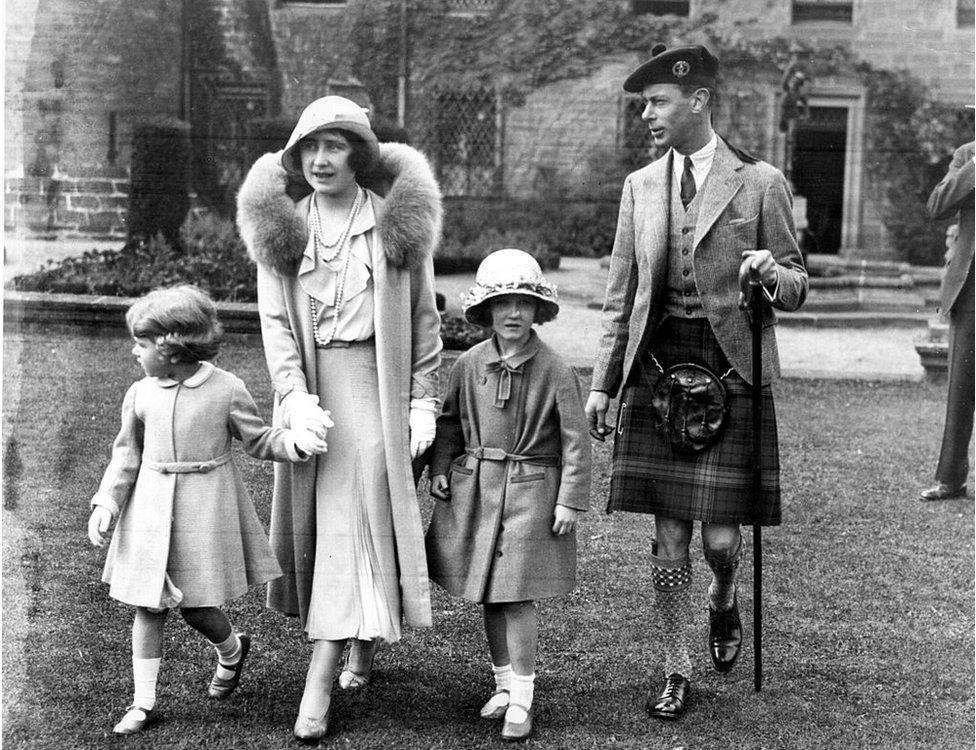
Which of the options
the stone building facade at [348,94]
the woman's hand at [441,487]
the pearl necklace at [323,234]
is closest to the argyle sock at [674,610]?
the woman's hand at [441,487]

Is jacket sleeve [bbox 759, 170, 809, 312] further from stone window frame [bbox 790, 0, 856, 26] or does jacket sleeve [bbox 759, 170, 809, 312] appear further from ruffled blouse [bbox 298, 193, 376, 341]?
stone window frame [bbox 790, 0, 856, 26]

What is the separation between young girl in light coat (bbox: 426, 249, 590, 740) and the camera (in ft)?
12.2

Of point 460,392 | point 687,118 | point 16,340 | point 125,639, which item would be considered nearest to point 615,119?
point 687,118

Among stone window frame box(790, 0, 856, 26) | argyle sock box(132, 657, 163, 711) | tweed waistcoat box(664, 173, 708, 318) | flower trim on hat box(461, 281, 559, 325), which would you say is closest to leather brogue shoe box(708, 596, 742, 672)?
tweed waistcoat box(664, 173, 708, 318)

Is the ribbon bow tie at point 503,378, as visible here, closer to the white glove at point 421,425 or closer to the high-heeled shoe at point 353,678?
the white glove at point 421,425

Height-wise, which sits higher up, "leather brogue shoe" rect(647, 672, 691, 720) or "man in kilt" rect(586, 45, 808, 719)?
"man in kilt" rect(586, 45, 808, 719)

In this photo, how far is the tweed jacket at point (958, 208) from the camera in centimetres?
557

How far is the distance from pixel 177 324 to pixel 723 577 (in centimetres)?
204

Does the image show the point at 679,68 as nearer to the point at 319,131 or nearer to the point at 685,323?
the point at 685,323

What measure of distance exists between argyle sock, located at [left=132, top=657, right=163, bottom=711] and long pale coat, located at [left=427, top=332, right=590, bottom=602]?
0.94 metres

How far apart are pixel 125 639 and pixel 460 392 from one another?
1528mm

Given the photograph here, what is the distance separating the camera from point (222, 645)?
12.6 ft

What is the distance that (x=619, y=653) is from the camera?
14.2 feet

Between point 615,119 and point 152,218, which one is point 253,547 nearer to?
point 152,218
